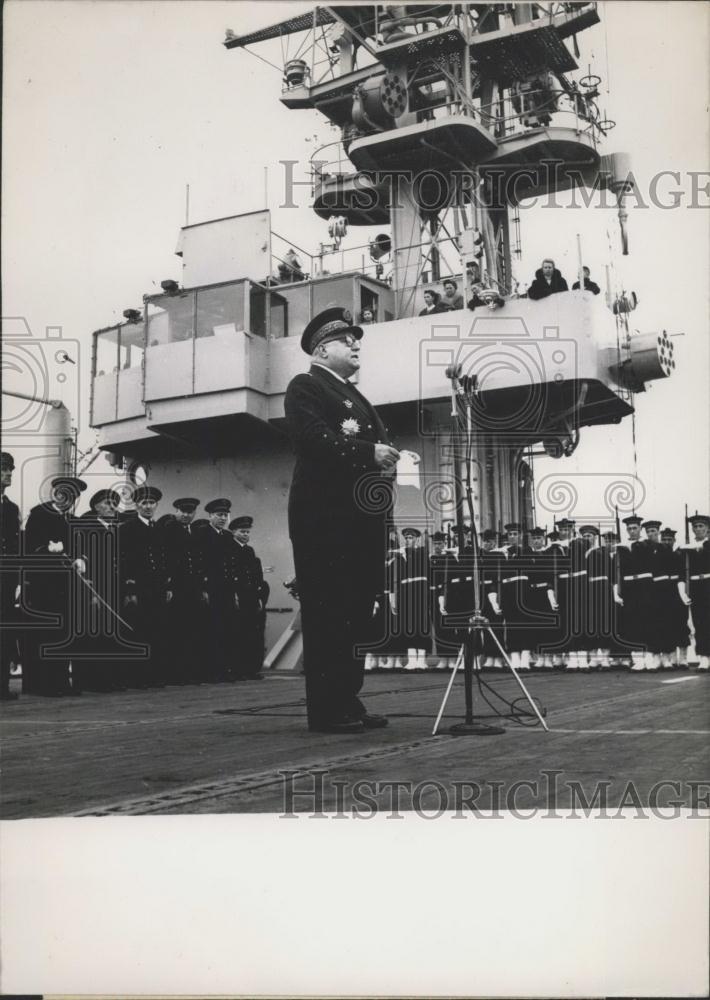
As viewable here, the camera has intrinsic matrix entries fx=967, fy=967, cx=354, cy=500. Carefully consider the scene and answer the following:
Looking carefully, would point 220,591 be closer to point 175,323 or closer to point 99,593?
point 99,593

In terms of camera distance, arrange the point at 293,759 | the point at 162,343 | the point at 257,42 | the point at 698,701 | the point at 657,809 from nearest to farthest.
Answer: the point at 657,809
the point at 293,759
the point at 257,42
the point at 698,701
the point at 162,343

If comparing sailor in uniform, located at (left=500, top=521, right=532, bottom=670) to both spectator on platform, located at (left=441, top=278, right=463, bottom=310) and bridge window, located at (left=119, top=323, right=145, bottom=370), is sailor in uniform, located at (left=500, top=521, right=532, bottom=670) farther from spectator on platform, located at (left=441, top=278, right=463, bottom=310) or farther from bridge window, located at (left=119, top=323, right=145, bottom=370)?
bridge window, located at (left=119, top=323, right=145, bottom=370)

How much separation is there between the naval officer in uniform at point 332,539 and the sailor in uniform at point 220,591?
435 cm

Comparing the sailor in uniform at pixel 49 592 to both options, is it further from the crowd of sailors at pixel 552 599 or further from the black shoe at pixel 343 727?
the crowd of sailors at pixel 552 599

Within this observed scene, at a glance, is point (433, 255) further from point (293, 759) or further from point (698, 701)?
point (293, 759)

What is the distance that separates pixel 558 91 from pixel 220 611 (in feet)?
20.1

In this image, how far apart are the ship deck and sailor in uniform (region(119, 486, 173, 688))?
248 cm

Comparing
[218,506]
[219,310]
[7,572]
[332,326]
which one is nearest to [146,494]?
[218,506]

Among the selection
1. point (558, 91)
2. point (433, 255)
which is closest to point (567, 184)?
point (558, 91)

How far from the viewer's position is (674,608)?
29.5ft

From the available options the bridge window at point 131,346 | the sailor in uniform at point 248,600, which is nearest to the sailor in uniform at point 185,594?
the sailor in uniform at point 248,600

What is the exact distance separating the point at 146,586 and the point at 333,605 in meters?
3.87

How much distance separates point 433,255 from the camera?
1063 centimetres

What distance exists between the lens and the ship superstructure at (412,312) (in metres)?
6.59
